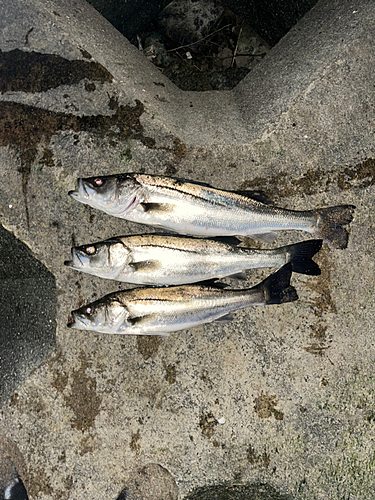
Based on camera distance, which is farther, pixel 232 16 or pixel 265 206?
pixel 232 16

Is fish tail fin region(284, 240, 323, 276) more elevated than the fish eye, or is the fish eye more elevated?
the fish eye

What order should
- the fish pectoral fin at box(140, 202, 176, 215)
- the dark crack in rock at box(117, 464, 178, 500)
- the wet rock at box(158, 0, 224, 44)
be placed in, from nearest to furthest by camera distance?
the fish pectoral fin at box(140, 202, 176, 215) < the dark crack in rock at box(117, 464, 178, 500) < the wet rock at box(158, 0, 224, 44)

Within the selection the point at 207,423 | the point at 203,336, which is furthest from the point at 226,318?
the point at 207,423

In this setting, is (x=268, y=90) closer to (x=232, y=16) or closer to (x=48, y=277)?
(x=232, y=16)

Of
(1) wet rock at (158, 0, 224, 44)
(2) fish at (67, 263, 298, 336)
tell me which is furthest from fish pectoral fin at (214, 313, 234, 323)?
(1) wet rock at (158, 0, 224, 44)

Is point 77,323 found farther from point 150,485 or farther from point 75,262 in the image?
point 150,485

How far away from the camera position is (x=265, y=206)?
350 centimetres

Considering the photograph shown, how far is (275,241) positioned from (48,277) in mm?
2432

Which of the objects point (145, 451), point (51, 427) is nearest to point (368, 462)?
point (145, 451)

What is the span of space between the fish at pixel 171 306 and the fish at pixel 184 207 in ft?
1.71

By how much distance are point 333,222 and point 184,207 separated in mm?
1525

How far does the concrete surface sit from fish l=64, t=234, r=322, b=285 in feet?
0.99

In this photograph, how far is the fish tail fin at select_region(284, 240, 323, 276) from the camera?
11.8ft

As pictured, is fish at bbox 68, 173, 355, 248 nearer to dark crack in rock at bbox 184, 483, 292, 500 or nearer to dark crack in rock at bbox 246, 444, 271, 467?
dark crack in rock at bbox 246, 444, 271, 467
